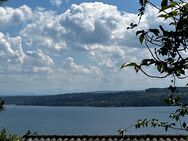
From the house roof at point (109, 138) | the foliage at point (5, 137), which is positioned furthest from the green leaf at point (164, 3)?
the house roof at point (109, 138)

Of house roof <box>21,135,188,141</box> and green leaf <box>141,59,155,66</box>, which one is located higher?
green leaf <box>141,59,155,66</box>

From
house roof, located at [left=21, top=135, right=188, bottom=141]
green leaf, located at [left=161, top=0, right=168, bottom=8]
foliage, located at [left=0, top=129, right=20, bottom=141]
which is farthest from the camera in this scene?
house roof, located at [left=21, top=135, right=188, bottom=141]

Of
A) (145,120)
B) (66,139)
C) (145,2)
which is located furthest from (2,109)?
(145,2)

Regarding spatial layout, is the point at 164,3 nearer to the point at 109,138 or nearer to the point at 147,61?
the point at 147,61

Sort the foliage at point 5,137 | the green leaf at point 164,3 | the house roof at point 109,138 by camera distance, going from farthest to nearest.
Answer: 1. the house roof at point 109,138
2. the foliage at point 5,137
3. the green leaf at point 164,3

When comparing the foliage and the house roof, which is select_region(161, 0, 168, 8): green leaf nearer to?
the foliage

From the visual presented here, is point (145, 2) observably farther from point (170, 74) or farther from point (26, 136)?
point (26, 136)

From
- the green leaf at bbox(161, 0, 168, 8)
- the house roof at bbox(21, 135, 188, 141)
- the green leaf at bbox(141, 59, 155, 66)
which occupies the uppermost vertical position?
the green leaf at bbox(161, 0, 168, 8)

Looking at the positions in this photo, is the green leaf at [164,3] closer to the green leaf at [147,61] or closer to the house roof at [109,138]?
the green leaf at [147,61]

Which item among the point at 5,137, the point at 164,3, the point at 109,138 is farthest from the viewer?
the point at 109,138

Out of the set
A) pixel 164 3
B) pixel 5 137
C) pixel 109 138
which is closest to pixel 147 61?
pixel 164 3

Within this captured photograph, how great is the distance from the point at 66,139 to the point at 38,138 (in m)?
1.16

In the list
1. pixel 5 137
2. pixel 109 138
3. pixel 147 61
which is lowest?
pixel 109 138

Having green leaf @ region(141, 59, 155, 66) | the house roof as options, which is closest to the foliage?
the house roof
